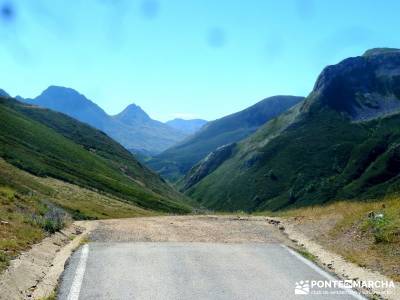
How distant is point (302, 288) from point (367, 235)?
7.38 meters

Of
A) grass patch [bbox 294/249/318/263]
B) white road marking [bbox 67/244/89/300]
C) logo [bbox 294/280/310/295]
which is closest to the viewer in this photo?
white road marking [bbox 67/244/89/300]

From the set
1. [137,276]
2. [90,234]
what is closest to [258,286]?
[137,276]

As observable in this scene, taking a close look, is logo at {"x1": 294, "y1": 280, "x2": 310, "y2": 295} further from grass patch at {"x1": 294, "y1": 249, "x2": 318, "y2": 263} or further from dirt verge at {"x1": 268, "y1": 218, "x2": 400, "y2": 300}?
grass patch at {"x1": 294, "y1": 249, "x2": 318, "y2": 263}

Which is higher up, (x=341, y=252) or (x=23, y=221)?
(x=23, y=221)

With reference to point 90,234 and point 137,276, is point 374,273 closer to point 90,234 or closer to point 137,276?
point 137,276

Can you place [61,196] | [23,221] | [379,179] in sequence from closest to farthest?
[23,221]
[61,196]
[379,179]

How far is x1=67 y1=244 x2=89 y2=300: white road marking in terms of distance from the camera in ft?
36.4

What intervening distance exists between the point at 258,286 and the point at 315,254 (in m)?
5.83

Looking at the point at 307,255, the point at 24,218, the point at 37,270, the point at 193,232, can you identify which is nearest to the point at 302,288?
the point at 307,255

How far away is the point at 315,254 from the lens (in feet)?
56.3

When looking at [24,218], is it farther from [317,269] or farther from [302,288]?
[302,288]

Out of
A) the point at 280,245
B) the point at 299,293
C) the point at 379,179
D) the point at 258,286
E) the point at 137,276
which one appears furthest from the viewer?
the point at 379,179

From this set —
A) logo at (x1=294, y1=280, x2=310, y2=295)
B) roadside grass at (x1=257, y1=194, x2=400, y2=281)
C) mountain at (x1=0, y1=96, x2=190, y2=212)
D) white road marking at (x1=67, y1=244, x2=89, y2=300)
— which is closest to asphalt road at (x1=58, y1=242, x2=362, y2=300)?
white road marking at (x1=67, y1=244, x2=89, y2=300)

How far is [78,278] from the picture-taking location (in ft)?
42.0
